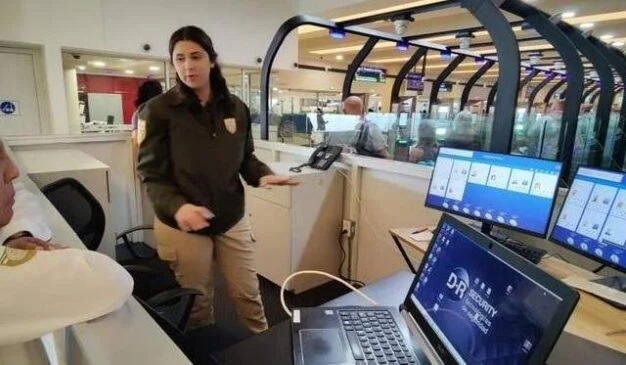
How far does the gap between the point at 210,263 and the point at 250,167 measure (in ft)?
1.52

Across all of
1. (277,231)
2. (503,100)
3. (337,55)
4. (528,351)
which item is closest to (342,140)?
(277,231)

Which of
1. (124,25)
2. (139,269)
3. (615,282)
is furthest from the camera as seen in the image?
(124,25)

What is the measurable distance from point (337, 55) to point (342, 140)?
25.5ft

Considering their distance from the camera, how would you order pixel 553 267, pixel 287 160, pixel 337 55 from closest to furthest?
pixel 553 267 → pixel 287 160 → pixel 337 55

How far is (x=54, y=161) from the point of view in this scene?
7.87 ft

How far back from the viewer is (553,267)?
1338mm

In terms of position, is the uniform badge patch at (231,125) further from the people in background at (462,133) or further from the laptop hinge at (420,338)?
the people in background at (462,133)

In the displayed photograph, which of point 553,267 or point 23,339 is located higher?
point 23,339

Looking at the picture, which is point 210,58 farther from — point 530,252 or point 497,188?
point 530,252

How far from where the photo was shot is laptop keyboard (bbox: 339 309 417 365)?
0.77m

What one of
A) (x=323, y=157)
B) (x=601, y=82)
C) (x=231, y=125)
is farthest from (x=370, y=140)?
(x=601, y=82)

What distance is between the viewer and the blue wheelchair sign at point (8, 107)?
3898mm

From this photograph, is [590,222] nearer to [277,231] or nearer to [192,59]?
[192,59]

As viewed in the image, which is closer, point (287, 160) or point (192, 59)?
point (192, 59)
